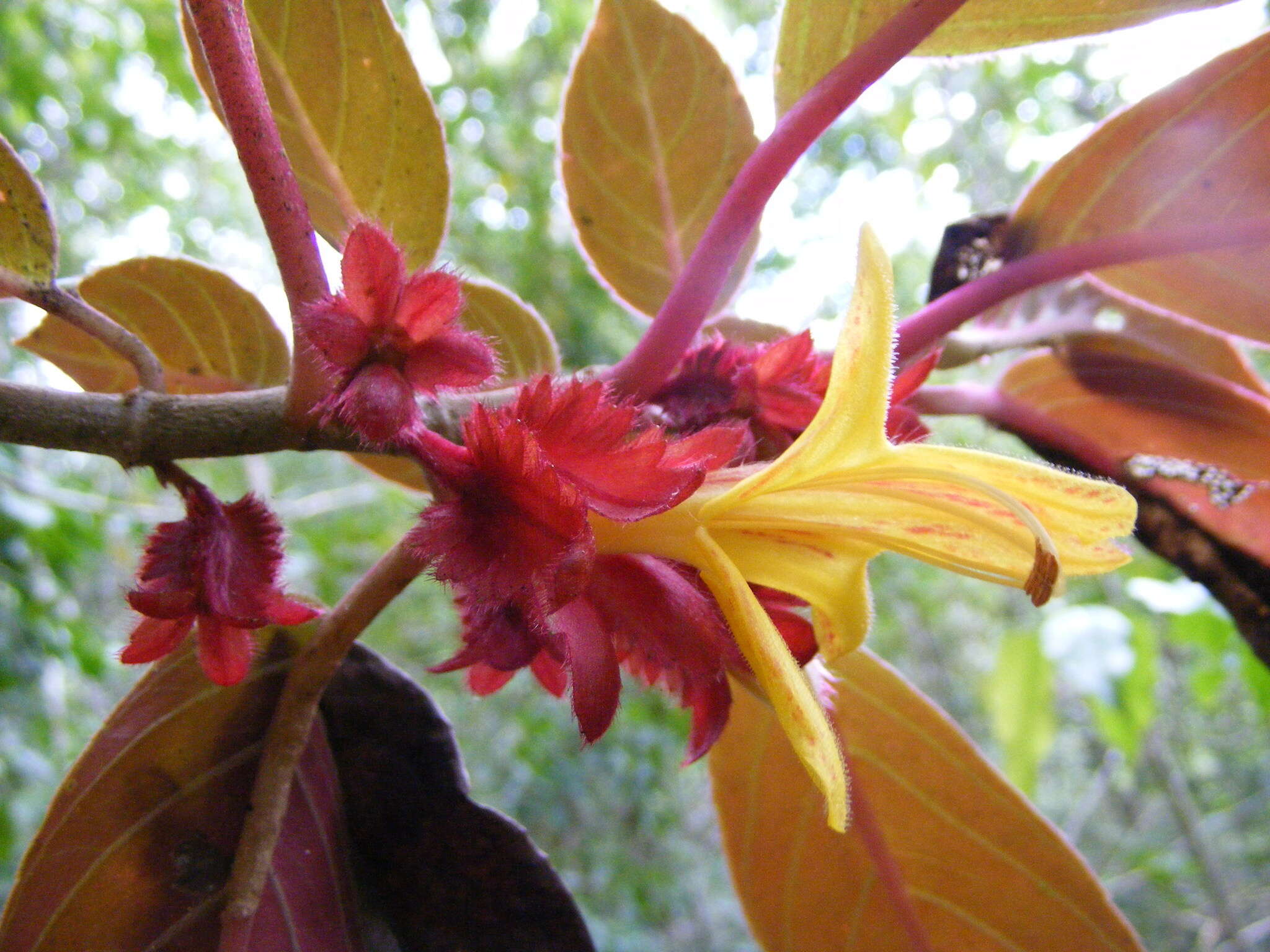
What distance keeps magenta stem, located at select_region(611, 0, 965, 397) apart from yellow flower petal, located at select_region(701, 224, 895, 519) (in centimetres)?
13

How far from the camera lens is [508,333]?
681mm

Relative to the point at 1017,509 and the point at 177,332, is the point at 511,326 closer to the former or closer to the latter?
the point at 177,332

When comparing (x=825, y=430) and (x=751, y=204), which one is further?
(x=751, y=204)

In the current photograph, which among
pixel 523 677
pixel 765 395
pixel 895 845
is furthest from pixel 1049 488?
pixel 523 677

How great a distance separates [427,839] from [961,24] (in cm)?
65

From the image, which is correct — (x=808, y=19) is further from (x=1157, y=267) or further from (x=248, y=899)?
(x=248, y=899)

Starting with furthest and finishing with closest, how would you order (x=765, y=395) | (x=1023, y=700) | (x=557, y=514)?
(x=1023, y=700)
(x=765, y=395)
(x=557, y=514)

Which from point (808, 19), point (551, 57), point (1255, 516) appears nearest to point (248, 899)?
point (808, 19)

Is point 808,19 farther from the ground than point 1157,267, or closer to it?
farther from the ground

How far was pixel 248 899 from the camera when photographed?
0.54 meters

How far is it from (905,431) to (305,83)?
0.43 meters

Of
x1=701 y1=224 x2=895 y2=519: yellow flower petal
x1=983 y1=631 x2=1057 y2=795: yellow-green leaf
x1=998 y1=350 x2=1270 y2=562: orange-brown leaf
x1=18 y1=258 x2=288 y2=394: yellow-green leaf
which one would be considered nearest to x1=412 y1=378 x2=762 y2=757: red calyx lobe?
x1=701 y1=224 x2=895 y2=519: yellow flower petal

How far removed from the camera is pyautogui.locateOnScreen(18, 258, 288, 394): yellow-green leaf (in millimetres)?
646

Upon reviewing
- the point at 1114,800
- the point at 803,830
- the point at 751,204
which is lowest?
the point at 1114,800
